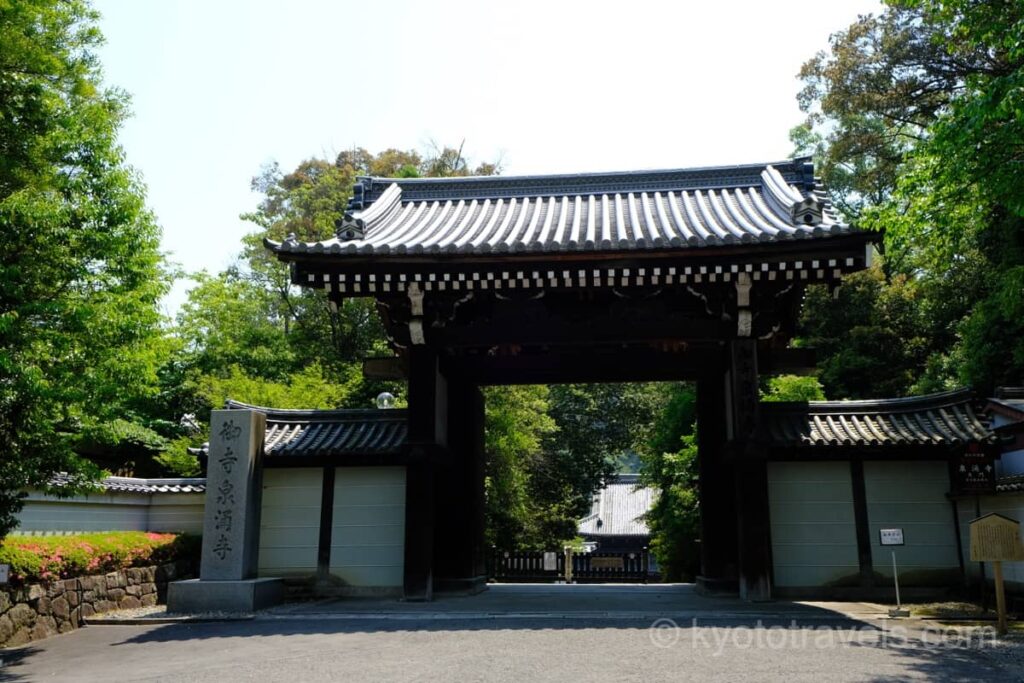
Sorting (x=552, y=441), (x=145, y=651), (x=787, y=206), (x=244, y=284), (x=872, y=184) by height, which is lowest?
(x=145, y=651)

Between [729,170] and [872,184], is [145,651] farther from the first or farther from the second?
[872,184]

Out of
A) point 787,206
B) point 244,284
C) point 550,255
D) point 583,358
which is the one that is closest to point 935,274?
point 787,206

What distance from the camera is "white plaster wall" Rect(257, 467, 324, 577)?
11.9m

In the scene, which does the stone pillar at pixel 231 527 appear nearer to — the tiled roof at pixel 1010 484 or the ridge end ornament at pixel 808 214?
the ridge end ornament at pixel 808 214

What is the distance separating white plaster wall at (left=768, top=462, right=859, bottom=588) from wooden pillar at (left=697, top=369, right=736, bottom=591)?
1.07 metres

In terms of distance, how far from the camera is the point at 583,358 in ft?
41.9

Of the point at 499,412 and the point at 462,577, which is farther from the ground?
the point at 499,412

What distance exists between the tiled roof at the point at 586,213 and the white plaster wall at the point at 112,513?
6730mm

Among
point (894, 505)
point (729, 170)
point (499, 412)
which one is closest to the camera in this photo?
point (894, 505)

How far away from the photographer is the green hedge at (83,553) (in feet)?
29.2

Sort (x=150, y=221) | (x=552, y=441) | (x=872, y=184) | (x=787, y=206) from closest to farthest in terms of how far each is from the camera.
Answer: (x=787, y=206) < (x=150, y=221) < (x=872, y=184) < (x=552, y=441)

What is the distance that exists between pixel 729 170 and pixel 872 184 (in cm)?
1764

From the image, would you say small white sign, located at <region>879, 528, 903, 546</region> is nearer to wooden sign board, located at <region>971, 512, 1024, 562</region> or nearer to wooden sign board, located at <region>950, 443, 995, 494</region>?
wooden sign board, located at <region>971, 512, 1024, 562</region>

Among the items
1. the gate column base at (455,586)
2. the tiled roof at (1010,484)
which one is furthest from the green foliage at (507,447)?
the tiled roof at (1010,484)
